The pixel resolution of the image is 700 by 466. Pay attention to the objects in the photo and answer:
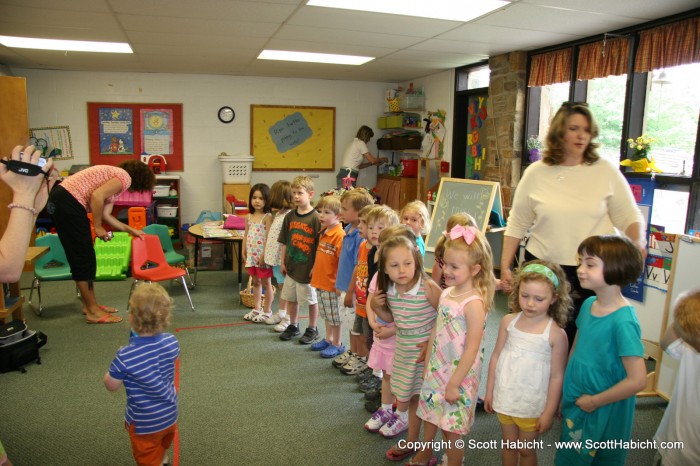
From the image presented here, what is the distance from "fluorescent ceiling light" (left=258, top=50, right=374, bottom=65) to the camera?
5383 millimetres

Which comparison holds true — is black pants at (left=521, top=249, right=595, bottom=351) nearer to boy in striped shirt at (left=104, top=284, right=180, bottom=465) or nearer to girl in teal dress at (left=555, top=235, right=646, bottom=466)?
girl in teal dress at (left=555, top=235, right=646, bottom=466)

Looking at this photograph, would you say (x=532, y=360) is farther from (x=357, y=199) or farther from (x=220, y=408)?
(x=220, y=408)

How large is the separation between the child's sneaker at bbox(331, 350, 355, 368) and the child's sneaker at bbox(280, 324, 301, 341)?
1.92 ft

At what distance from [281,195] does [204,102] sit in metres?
3.90

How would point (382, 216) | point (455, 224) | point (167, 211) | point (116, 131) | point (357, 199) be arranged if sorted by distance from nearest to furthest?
point (455, 224), point (382, 216), point (357, 199), point (167, 211), point (116, 131)

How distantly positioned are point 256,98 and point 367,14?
12.8ft

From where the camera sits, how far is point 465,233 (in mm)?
1956

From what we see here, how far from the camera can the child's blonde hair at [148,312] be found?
182cm

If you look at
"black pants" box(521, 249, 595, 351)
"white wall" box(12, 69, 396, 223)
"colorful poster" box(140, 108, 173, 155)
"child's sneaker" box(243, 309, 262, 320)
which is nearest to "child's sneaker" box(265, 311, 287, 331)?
"child's sneaker" box(243, 309, 262, 320)

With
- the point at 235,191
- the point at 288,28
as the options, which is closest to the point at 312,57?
the point at 288,28

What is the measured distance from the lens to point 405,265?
208 cm

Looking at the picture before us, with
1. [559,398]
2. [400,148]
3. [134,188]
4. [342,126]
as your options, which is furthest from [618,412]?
[342,126]

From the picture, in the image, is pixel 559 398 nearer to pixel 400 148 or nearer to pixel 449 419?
pixel 449 419

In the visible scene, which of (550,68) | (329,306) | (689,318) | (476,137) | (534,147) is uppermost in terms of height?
(550,68)
